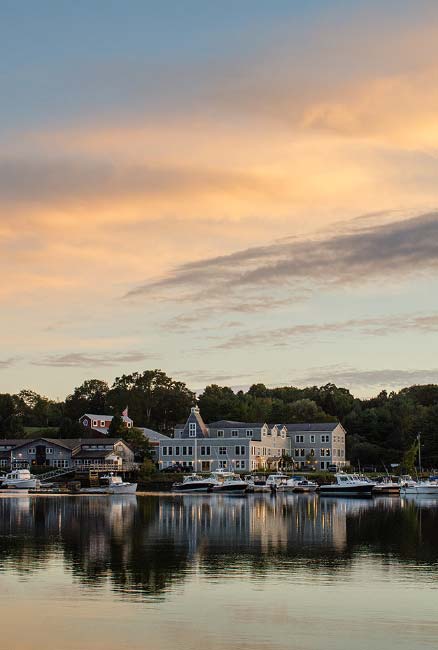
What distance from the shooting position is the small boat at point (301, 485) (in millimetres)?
110500

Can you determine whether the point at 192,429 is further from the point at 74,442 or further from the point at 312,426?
the point at 312,426

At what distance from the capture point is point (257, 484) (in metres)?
112

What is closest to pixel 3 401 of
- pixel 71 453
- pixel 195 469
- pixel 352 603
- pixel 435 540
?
pixel 71 453

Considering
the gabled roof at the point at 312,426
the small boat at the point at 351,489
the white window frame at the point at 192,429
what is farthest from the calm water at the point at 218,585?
the gabled roof at the point at 312,426

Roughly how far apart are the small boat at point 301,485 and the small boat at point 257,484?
10.7 ft

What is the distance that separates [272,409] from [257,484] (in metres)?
54.7

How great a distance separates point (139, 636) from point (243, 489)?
85014mm

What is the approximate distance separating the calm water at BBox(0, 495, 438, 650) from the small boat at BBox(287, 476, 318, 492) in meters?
52.3

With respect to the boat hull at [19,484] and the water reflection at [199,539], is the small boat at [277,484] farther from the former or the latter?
the water reflection at [199,539]

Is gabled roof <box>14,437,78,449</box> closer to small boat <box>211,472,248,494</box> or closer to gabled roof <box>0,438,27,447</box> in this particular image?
gabled roof <box>0,438,27,447</box>

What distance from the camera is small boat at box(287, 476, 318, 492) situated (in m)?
110

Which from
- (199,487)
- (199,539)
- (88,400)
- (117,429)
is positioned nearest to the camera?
(199,539)

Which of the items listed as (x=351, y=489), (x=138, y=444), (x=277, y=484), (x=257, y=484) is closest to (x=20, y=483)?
(x=257, y=484)

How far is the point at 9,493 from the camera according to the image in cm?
10256
